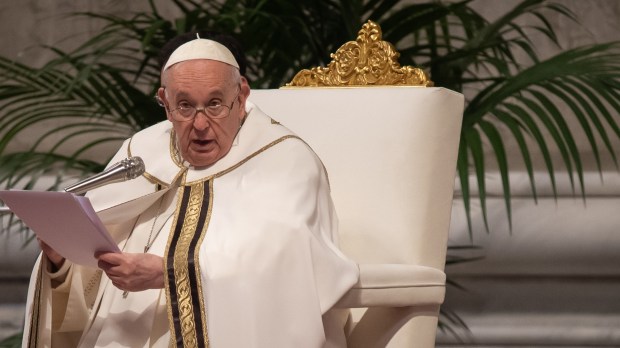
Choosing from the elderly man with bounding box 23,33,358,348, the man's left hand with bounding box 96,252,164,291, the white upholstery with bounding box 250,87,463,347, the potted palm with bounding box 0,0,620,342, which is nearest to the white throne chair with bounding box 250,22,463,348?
the white upholstery with bounding box 250,87,463,347

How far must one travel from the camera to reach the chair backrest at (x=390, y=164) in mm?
3031

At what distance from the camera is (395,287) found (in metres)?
2.83

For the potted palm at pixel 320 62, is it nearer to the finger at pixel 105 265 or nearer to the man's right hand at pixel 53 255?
the man's right hand at pixel 53 255

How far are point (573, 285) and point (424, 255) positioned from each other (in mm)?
2057

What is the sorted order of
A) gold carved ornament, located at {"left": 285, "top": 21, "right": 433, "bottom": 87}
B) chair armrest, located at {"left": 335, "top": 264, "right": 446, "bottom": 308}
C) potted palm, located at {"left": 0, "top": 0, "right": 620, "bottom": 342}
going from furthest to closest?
1. potted palm, located at {"left": 0, "top": 0, "right": 620, "bottom": 342}
2. gold carved ornament, located at {"left": 285, "top": 21, "right": 433, "bottom": 87}
3. chair armrest, located at {"left": 335, "top": 264, "right": 446, "bottom": 308}

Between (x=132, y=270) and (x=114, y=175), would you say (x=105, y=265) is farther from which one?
(x=114, y=175)

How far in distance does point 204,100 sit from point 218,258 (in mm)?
384

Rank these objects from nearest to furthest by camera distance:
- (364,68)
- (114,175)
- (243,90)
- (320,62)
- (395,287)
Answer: (114,175), (395,287), (243,90), (364,68), (320,62)

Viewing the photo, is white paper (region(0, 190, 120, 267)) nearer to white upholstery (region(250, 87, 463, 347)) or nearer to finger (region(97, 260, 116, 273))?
finger (region(97, 260, 116, 273))

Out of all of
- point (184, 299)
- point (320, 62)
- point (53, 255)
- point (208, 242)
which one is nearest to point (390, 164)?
point (208, 242)

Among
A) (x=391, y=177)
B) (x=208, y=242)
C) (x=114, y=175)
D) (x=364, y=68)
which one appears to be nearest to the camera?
(x=114, y=175)

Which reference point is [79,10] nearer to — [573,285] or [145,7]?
[145,7]

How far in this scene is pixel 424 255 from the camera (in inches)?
118

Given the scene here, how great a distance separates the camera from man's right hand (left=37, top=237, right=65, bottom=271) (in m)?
2.82
